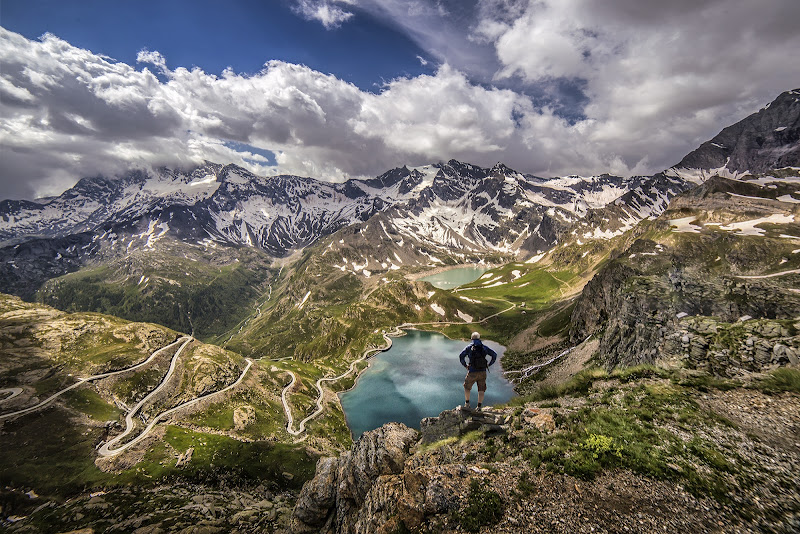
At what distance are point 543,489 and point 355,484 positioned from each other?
626 inches

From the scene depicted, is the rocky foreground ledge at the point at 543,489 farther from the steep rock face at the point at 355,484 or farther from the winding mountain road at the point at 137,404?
the winding mountain road at the point at 137,404

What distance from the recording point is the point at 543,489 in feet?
44.7

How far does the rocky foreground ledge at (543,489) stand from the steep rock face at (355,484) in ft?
0.65

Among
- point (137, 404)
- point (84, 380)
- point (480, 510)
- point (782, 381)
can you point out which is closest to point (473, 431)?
point (480, 510)

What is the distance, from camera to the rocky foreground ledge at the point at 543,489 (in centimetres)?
1109

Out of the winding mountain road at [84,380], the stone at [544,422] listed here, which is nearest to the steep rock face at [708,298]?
the stone at [544,422]

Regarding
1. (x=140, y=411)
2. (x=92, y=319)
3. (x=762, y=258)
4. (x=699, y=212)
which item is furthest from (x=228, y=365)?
(x=699, y=212)

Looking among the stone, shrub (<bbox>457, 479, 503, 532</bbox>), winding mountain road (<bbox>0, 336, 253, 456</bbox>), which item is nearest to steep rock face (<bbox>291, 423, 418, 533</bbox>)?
shrub (<bbox>457, 479, 503, 532</bbox>)

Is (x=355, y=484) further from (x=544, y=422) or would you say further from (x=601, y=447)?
(x=601, y=447)

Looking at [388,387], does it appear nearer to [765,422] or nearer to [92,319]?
[92,319]

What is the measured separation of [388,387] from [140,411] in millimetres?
66615

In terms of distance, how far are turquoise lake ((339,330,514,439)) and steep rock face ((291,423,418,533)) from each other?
5011 centimetres

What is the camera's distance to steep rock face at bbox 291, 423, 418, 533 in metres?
19.9

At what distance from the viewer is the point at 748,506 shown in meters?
10.9
